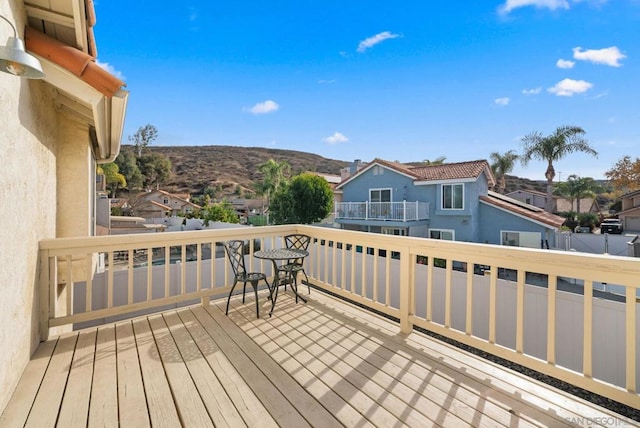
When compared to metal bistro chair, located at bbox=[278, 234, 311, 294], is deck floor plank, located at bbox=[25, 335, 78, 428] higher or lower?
lower

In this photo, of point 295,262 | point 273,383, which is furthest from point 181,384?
point 295,262

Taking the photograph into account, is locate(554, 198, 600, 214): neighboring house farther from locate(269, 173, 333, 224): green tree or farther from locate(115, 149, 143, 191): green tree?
locate(115, 149, 143, 191): green tree

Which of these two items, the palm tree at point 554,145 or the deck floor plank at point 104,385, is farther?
the palm tree at point 554,145

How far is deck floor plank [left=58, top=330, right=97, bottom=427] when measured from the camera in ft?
5.56

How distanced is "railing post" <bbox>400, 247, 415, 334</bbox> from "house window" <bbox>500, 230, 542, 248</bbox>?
12657 mm

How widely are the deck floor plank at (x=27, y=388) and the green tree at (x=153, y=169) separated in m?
44.1

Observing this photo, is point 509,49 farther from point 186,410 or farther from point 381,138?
point 381,138

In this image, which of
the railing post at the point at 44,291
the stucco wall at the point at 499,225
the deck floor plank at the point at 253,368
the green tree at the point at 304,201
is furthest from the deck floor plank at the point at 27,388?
the stucco wall at the point at 499,225

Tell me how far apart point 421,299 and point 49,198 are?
6243 mm

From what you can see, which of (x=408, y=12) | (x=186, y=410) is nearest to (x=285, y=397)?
(x=186, y=410)

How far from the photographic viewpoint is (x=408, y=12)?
9.86 m

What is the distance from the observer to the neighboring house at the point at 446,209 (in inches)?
528

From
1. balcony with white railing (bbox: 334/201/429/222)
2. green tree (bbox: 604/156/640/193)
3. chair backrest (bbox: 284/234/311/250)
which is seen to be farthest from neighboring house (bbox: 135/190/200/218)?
green tree (bbox: 604/156/640/193)

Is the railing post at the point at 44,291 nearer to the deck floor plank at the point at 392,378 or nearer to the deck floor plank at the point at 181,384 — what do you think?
the deck floor plank at the point at 181,384
